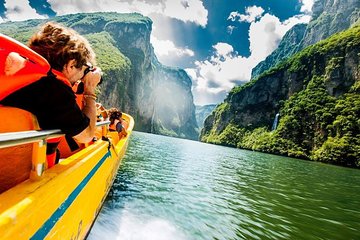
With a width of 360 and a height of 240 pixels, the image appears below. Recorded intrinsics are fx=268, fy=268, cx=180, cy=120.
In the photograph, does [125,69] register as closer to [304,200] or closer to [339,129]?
[339,129]

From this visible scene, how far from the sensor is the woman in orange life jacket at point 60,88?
1715mm

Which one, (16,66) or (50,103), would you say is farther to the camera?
(50,103)

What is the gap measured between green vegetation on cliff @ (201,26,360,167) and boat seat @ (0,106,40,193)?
66504 mm

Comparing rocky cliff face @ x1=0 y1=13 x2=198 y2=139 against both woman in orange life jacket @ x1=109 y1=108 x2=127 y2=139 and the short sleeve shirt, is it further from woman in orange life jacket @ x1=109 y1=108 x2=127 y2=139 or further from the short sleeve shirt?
the short sleeve shirt

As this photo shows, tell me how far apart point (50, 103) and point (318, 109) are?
100302 mm

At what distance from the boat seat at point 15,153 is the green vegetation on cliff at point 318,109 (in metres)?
66.5

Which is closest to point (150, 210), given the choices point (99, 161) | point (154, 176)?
point (99, 161)

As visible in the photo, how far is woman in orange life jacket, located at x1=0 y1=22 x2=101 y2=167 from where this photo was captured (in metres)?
1.71

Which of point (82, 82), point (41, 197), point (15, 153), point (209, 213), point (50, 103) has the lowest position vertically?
point (209, 213)

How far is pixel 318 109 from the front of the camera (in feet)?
296

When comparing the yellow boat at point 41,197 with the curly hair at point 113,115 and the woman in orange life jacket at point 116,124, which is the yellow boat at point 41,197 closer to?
the woman in orange life jacket at point 116,124

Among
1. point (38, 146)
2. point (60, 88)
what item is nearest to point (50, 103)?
point (60, 88)

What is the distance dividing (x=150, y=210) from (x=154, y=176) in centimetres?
454

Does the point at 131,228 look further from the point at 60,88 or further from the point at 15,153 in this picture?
the point at 60,88
